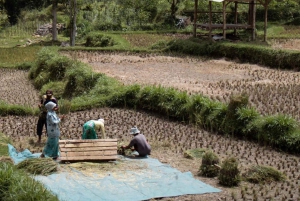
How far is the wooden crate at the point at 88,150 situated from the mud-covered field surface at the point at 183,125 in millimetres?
A: 944

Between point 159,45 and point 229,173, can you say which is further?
point 159,45

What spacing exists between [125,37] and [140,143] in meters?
20.7

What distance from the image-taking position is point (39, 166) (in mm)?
8828

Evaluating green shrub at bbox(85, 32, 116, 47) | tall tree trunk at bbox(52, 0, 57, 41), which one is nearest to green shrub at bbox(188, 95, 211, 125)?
green shrub at bbox(85, 32, 116, 47)

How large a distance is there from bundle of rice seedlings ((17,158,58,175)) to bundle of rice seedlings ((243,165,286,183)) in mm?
2979

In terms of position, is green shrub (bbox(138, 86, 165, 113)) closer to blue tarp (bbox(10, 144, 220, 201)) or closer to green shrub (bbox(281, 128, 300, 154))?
green shrub (bbox(281, 128, 300, 154))

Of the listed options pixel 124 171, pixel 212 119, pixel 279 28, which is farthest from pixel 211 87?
pixel 279 28

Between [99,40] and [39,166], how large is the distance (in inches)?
813

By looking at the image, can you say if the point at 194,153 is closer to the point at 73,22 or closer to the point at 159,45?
the point at 159,45

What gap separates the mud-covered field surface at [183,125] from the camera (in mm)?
9357

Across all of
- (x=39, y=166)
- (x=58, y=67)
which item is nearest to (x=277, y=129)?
(x=39, y=166)

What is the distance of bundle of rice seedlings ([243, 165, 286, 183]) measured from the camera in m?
8.83

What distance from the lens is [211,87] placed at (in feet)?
53.6

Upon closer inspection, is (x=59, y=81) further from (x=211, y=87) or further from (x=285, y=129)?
(x=285, y=129)
